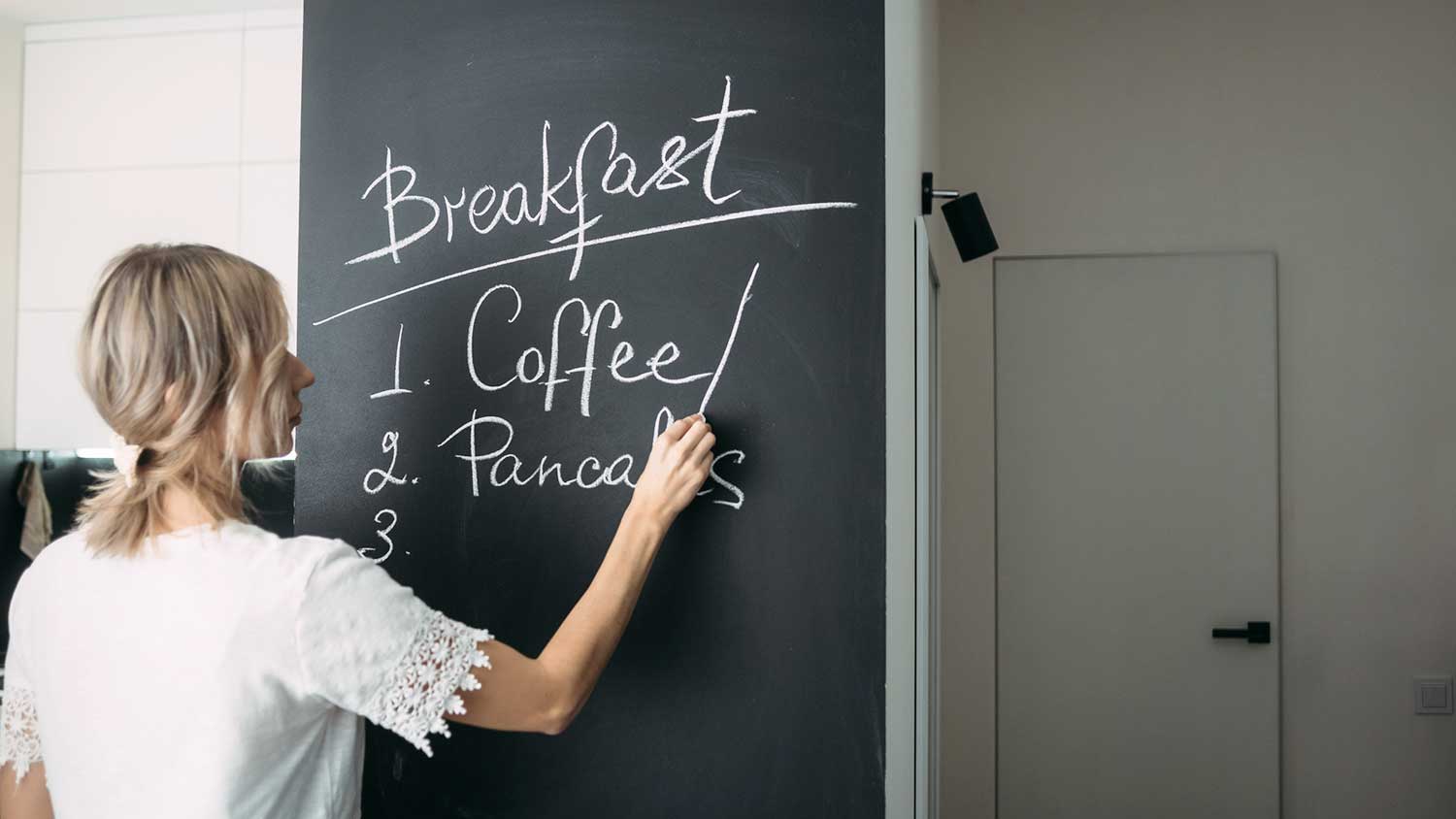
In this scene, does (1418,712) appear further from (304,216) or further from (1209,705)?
(304,216)

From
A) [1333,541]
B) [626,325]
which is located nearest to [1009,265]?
[1333,541]

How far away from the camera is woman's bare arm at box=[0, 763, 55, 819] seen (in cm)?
114

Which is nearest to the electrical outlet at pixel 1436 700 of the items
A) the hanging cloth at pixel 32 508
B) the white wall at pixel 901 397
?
the white wall at pixel 901 397

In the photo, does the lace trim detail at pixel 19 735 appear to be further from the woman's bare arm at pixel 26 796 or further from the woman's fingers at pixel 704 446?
the woman's fingers at pixel 704 446

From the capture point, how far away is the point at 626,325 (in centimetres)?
143

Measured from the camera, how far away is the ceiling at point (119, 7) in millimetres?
3225

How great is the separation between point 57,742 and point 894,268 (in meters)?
1.14

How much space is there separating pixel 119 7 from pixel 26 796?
2896mm

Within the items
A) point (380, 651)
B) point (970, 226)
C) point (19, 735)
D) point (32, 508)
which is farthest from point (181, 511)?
point (32, 508)

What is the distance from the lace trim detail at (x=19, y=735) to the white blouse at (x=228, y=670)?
4.0 inches

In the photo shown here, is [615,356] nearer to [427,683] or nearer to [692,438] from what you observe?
[692,438]

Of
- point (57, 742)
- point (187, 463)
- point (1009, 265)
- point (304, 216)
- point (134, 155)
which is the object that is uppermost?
point (134, 155)

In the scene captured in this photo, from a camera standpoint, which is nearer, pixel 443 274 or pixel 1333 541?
pixel 443 274

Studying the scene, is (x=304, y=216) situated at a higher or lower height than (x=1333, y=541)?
higher
